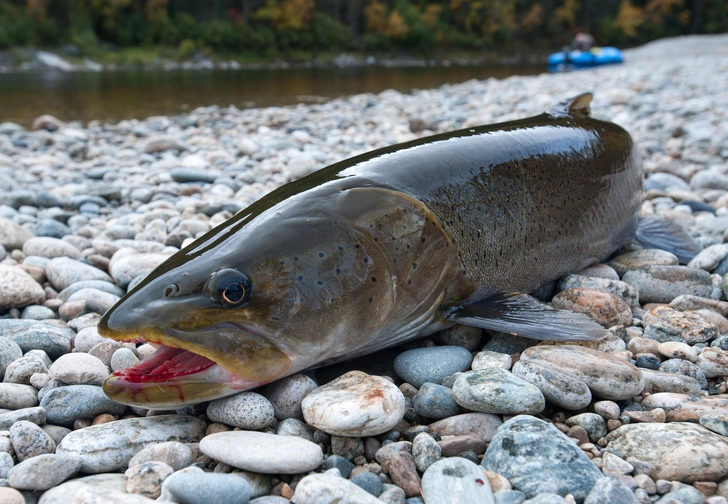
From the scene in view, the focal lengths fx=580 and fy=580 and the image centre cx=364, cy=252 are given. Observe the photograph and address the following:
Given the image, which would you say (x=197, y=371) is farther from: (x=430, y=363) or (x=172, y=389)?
(x=430, y=363)

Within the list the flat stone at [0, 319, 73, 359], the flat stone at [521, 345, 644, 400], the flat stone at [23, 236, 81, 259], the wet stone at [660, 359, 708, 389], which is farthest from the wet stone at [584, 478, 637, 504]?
the flat stone at [23, 236, 81, 259]

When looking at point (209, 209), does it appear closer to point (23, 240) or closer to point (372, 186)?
point (23, 240)

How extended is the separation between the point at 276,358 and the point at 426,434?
0.65 metres

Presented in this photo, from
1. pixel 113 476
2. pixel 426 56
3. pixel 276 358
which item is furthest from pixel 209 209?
pixel 426 56

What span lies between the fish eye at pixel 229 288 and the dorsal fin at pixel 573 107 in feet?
9.45

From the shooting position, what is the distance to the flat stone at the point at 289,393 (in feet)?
7.63

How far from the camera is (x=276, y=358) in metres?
2.29

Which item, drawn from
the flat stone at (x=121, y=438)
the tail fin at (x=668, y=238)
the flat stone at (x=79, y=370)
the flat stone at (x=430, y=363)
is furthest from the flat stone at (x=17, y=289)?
the tail fin at (x=668, y=238)

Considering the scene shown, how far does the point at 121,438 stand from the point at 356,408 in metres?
0.86

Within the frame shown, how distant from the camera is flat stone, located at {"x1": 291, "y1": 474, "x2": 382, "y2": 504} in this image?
68.5 inches

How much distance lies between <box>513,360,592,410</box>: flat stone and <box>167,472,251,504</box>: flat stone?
3.99ft

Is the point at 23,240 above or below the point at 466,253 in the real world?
below

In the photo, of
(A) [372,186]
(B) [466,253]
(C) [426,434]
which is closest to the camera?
(C) [426,434]

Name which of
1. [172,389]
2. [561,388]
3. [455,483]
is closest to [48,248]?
[172,389]
